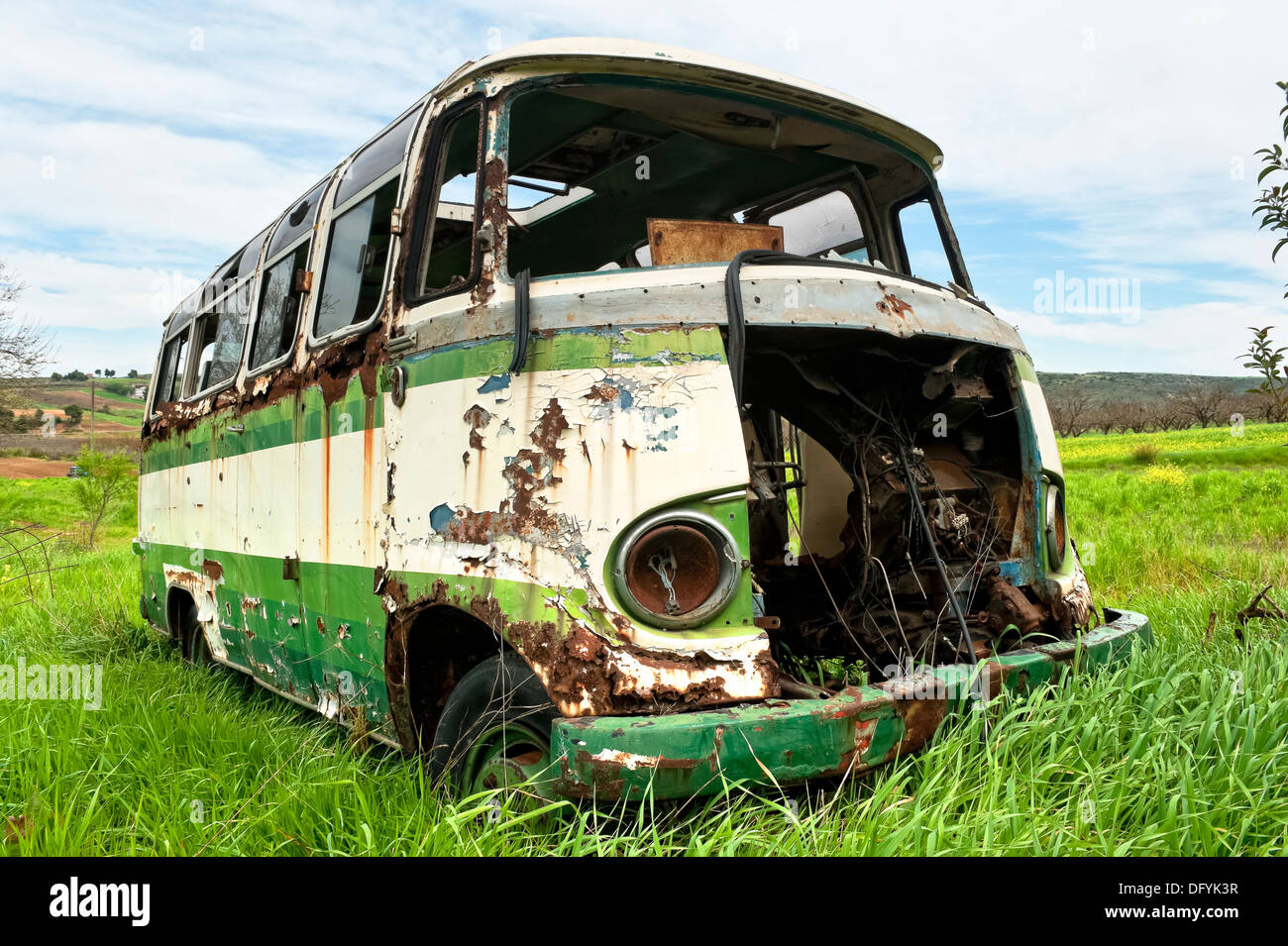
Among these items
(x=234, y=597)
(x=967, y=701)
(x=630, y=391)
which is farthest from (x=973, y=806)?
(x=234, y=597)

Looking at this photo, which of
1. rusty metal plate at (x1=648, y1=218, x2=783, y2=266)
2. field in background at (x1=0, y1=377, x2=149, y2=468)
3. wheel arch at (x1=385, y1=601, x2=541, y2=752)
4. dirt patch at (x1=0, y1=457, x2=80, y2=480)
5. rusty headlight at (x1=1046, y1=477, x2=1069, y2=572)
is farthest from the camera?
field in background at (x1=0, y1=377, x2=149, y2=468)

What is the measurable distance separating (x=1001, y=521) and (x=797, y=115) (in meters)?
1.65

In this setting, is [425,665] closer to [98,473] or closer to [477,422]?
[477,422]

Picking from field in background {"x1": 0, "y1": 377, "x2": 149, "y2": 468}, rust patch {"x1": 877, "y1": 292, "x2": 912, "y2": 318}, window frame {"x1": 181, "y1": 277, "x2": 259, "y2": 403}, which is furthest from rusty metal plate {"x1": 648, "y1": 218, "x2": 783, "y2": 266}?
field in background {"x1": 0, "y1": 377, "x2": 149, "y2": 468}

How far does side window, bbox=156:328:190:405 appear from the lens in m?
5.98

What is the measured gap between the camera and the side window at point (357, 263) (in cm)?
337

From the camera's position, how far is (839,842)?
88.0 inches

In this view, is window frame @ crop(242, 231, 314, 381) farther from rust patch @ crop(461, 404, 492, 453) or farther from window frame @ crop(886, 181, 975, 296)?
window frame @ crop(886, 181, 975, 296)

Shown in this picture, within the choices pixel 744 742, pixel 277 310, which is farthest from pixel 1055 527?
pixel 277 310

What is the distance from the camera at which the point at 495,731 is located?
8.41 feet

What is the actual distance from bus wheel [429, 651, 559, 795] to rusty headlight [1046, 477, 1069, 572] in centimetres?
191

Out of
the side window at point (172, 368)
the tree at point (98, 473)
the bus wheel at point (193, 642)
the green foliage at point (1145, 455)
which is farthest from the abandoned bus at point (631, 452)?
the green foliage at point (1145, 455)

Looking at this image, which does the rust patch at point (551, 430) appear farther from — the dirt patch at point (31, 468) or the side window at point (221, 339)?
the dirt patch at point (31, 468)

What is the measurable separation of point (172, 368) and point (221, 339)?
135 centimetres
